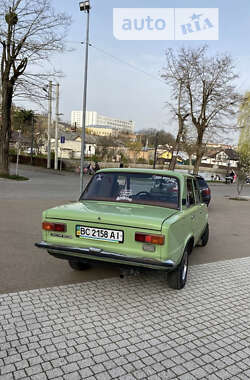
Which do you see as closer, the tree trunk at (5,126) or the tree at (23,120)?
the tree trunk at (5,126)

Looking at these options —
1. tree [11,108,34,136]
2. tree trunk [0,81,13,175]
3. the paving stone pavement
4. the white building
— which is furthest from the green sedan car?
the white building

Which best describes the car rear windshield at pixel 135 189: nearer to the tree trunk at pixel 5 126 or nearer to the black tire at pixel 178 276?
the black tire at pixel 178 276

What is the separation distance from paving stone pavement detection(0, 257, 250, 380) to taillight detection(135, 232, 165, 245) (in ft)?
2.96

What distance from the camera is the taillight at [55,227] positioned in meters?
3.95

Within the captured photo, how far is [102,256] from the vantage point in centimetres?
371

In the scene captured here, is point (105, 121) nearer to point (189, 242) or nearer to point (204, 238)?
point (204, 238)

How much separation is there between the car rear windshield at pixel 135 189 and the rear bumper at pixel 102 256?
109 cm

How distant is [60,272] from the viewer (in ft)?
15.9

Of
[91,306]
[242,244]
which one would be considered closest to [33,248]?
[91,306]

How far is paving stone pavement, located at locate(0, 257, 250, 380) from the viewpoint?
8.66ft

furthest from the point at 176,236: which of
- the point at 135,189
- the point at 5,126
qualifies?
the point at 5,126

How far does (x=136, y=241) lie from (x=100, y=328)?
1020 millimetres

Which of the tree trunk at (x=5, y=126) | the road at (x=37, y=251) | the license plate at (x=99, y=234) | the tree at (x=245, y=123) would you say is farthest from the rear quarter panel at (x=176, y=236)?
the tree at (x=245, y=123)

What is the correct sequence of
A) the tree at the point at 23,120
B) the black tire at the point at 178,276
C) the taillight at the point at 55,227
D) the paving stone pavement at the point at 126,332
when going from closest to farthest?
the paving stone pavement at the point at 126,332, the taillight at the point at 55,227, the black tire at the point at 178,276, the tree at the point at 23,120
